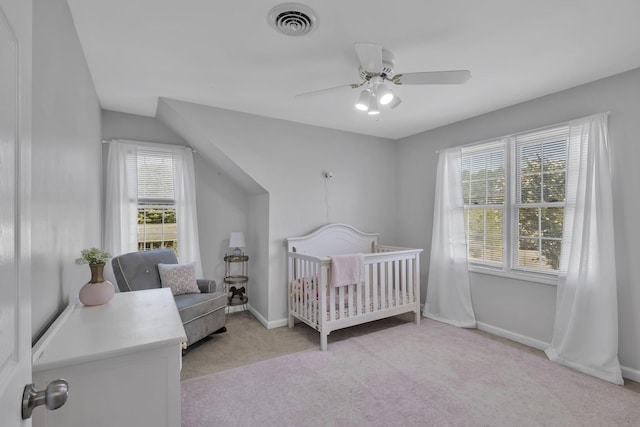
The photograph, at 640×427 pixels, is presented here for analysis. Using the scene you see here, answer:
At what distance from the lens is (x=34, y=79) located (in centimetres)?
117

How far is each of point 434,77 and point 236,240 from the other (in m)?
2.74

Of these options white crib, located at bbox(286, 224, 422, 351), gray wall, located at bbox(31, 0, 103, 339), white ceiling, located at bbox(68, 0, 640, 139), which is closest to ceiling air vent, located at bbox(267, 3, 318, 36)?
white ceiling, located at bbox(68, 0, 640, 139)

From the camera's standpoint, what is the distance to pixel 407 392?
7.43ft

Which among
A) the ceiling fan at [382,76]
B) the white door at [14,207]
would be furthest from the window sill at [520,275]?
the white door at [14,207]

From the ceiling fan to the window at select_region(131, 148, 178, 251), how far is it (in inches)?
94.7

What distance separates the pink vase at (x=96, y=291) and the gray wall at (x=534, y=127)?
3.46 meters

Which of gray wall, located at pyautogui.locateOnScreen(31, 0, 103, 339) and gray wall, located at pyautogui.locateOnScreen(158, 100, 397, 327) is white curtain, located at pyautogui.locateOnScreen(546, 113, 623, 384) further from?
gray wall, located at pyautogui.locateOnScreen(31, 0, 103, 339)

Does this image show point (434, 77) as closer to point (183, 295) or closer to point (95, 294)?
point (95, 294)

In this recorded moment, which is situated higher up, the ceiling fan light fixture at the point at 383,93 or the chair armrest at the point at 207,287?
the ceiling fan light fixture at the point at 383,93

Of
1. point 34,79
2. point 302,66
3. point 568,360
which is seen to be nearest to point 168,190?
point 302,66

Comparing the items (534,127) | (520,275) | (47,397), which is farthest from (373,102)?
(520,275)

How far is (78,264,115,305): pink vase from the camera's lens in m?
1.75

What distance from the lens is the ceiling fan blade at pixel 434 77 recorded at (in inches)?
77.6

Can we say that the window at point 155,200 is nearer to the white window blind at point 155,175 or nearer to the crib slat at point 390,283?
the white window blind at point 155,175
